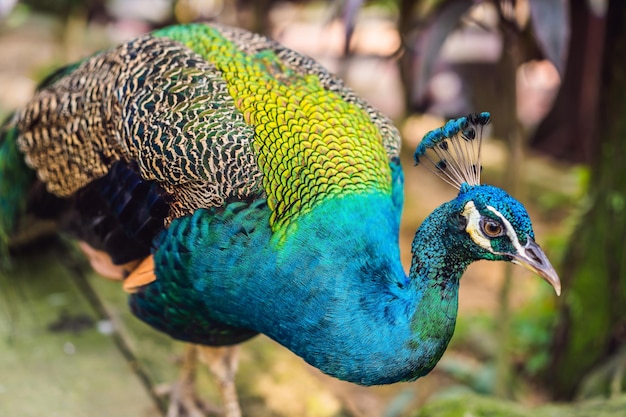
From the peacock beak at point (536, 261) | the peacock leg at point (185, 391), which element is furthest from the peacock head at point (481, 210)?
the peacock leg at point (185, 391)

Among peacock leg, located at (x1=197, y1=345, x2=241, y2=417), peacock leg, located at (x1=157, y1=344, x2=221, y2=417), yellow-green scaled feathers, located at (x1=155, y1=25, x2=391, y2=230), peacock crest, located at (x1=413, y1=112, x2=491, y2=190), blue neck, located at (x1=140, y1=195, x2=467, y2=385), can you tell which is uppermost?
peacock crest, located at (x1=413, y1=112, x2=491, y2=190)

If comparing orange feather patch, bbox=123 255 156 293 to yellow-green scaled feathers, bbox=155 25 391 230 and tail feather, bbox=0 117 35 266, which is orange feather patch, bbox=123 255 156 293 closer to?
yellow-green scaled feathers, bbox=155 25 391 230

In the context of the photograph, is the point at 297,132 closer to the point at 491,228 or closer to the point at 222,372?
the point at 491,228

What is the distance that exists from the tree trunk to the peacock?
997mm

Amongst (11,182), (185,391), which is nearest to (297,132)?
(185,391)

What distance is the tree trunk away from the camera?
2717 millimetres

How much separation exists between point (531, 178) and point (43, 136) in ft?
12.0

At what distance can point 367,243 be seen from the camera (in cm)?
185

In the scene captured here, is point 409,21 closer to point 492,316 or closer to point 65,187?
point 65,187

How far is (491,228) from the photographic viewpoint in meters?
1.58

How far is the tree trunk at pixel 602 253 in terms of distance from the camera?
2.72m

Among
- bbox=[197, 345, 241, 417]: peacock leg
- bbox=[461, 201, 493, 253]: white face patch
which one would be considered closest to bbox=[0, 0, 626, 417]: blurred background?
bbox=[197, 345, 241, 417]: peacock leg

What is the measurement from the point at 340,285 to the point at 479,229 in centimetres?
37

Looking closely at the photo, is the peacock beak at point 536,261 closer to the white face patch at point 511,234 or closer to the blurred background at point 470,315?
the white face patch at point 511,234
